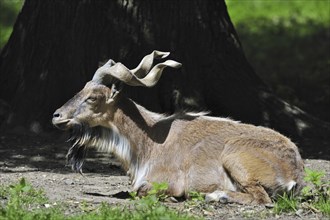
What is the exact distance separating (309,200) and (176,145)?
61.5 inches

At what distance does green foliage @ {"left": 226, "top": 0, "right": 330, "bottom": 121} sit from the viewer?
1511 centimetres

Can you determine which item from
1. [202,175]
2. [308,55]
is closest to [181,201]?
[202,175]

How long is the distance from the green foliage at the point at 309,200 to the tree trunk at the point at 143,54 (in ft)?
12.6

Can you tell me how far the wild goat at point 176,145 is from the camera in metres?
8.68

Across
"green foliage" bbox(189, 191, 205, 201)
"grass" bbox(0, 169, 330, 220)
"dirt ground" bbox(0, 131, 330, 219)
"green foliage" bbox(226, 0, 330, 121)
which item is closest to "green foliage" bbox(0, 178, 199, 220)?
"grass" bbox(0, 169, 330, 220)

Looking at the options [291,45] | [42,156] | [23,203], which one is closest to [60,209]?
[23,203]

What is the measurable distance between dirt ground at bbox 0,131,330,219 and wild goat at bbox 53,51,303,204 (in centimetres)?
35

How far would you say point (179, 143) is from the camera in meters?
9.24

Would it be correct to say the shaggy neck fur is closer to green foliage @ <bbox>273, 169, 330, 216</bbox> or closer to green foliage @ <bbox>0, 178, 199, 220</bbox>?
green foliage @ <bbox>0, 178, 199, 220</bbox>

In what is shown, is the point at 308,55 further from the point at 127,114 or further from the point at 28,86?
the point at 127,114

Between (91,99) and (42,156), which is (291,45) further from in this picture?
(91,99)

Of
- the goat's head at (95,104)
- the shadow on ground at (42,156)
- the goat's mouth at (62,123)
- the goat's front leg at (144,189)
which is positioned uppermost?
the goat's head at (95,104)

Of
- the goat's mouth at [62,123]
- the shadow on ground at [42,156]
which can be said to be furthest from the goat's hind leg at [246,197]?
the shadow on ground at [42,156]

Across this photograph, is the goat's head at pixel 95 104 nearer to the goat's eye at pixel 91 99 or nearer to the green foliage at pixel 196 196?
the goat's eye at pixel 91 99
